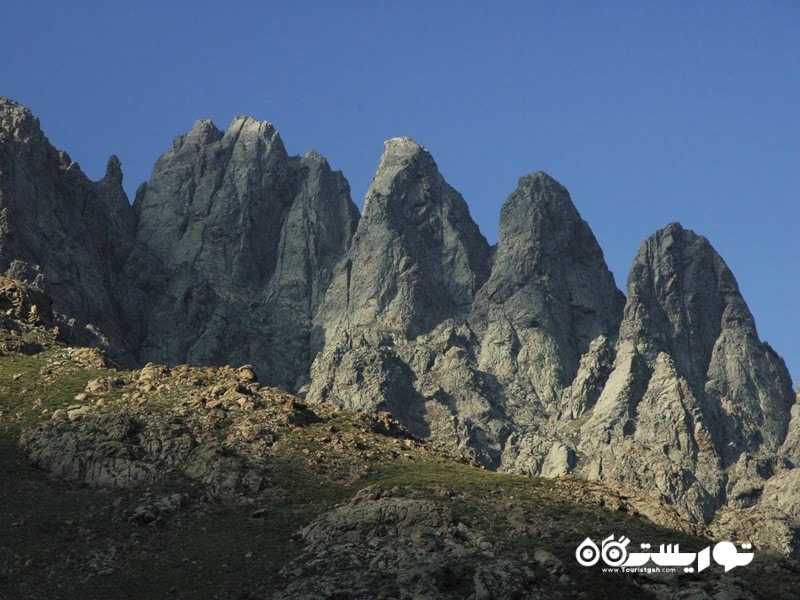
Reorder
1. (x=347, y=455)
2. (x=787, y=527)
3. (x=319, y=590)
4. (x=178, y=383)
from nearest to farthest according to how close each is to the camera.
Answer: (x=319, y=590) < (x=347, y=455) < (x=178, y=383) < (x=787, y=527)

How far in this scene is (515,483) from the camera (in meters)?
80.1

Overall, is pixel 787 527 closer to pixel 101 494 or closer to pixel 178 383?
pixel 178 383

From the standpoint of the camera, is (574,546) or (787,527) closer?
(574,546)

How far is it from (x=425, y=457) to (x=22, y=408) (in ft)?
85.5

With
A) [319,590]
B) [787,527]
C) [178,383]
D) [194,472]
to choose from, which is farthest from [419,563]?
[787,527]

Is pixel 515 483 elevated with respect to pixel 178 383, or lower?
lower

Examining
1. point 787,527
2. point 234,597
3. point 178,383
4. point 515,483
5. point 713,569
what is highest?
point 787,527

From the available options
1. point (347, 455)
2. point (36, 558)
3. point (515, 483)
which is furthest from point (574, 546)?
point (36, 558)

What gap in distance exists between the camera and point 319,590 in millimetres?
63594

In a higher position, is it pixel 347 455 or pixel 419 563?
pixel 347 455

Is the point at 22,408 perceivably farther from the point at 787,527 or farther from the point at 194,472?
the point at 787,527

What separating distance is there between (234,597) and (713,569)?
22577 millimetres

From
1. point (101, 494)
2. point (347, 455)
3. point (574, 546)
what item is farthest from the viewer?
point (347, 455)

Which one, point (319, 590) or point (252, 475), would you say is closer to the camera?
point (319, 590)
